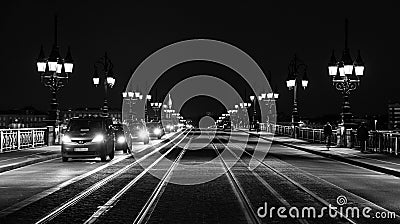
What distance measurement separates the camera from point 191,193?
16.4 m

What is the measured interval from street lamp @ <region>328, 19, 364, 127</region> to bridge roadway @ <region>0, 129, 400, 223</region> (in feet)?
37.9

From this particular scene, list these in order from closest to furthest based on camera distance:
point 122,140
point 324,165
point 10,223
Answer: point 10,223 < point 324,165 < point 122,140

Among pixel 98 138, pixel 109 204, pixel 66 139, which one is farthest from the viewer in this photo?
pixel 98 138

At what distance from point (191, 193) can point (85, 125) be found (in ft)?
46.3

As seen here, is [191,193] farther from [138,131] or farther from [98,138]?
[138,131]

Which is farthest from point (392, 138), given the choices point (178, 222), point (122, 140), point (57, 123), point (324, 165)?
point (178, 222)

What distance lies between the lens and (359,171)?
79.6ft

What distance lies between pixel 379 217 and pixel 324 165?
1504 centimetres

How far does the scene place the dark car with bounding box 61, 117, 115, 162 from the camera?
92.6 ft

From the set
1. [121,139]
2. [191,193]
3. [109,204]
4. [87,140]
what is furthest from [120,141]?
[109,204]

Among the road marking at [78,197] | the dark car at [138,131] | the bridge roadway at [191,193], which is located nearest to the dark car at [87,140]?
the bridge roadway at [191,193]

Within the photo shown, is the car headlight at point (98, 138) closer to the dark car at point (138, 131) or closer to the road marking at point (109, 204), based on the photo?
the road marking at point (109, 204)

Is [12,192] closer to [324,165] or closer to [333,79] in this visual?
[324,165]

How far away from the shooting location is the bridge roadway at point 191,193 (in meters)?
12.5
